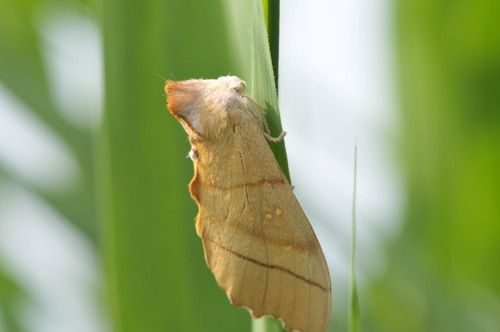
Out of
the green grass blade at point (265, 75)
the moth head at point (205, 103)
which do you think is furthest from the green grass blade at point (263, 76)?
the moth head at point (205, 103)

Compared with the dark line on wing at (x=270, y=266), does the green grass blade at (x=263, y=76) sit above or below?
above

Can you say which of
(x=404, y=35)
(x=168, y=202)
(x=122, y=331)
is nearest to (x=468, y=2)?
(x=404, y=35)

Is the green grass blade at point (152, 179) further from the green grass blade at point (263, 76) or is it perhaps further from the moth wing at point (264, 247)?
the green grass blade at point (263, 76)

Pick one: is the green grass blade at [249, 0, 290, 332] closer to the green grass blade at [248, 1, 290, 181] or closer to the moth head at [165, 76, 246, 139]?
the green grass blade at [248, 1, 290, 181]

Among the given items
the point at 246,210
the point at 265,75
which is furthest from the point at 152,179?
the point at 265,75

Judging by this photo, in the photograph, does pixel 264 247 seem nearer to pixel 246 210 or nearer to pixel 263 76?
pixel 246 210

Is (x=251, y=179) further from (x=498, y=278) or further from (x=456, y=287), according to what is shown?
(x=498, y=278)

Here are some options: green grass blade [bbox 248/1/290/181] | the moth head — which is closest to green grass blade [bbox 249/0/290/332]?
green grass blade [bbox 248/1/290/181]
